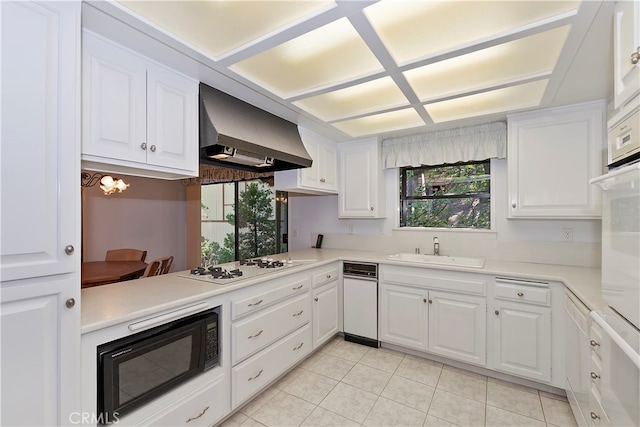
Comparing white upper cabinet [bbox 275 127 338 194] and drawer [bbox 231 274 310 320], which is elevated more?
white upper cabinet [bbox 275 127 338 194]

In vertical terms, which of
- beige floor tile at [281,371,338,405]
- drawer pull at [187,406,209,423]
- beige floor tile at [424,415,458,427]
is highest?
drawer pull at [187,406,209,423]

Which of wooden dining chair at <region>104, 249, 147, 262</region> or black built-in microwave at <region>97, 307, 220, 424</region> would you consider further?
wooden dining chair at <region>104, 249, 147, 262</region>

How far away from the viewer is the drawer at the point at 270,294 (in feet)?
6.23

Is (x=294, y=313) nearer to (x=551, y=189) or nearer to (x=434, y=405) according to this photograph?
(x=434, y=405)

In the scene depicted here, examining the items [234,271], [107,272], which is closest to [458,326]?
[234,271]

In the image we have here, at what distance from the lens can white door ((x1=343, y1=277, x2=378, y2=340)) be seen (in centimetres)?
288

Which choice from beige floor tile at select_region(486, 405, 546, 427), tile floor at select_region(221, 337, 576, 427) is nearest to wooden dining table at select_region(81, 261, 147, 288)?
tile floor at select_region(221, 337, 576, 427)

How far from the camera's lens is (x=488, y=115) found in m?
2.56

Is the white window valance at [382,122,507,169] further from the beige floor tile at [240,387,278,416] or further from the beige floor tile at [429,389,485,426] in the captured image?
the beige floor tile at [240,387,278,416]

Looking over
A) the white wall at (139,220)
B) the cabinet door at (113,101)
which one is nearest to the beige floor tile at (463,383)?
the cabinet door at (113,101)

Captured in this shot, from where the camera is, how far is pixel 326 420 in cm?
189

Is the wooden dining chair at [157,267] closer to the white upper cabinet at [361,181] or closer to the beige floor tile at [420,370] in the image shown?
the white upper cabinet at [361,181]

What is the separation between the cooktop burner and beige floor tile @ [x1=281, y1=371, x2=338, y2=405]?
0.92m

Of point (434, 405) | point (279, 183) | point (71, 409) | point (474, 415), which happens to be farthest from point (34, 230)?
point (474, 415)
